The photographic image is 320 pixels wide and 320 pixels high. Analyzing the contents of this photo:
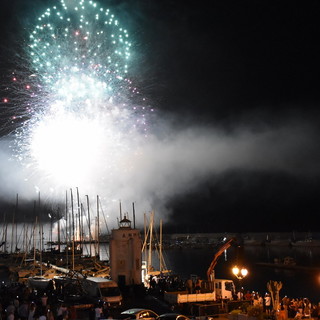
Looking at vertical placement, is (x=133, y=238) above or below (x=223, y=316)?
above

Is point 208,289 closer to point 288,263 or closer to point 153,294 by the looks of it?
point 153,294

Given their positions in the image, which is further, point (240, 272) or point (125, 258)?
point (125, 258)

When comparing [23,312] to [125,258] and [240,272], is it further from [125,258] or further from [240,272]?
[125,258]

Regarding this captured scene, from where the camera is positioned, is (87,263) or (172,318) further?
(87,263)

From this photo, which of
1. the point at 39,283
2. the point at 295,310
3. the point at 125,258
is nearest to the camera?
the point at 295,310

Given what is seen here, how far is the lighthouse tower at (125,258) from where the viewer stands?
3128 centimetres

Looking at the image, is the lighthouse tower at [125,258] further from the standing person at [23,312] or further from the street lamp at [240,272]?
the standing person at [23,312]

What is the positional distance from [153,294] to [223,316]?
8352mm

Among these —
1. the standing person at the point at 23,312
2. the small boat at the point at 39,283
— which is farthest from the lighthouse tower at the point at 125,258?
the standing person at the point at 23,312

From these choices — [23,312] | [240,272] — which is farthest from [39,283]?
[240,272]

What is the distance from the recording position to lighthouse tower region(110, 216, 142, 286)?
31.3m

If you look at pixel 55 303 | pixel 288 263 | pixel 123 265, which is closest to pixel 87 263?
pixel 123 265

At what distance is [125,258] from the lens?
31625 millimetres

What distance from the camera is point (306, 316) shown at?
20625 millimetres
